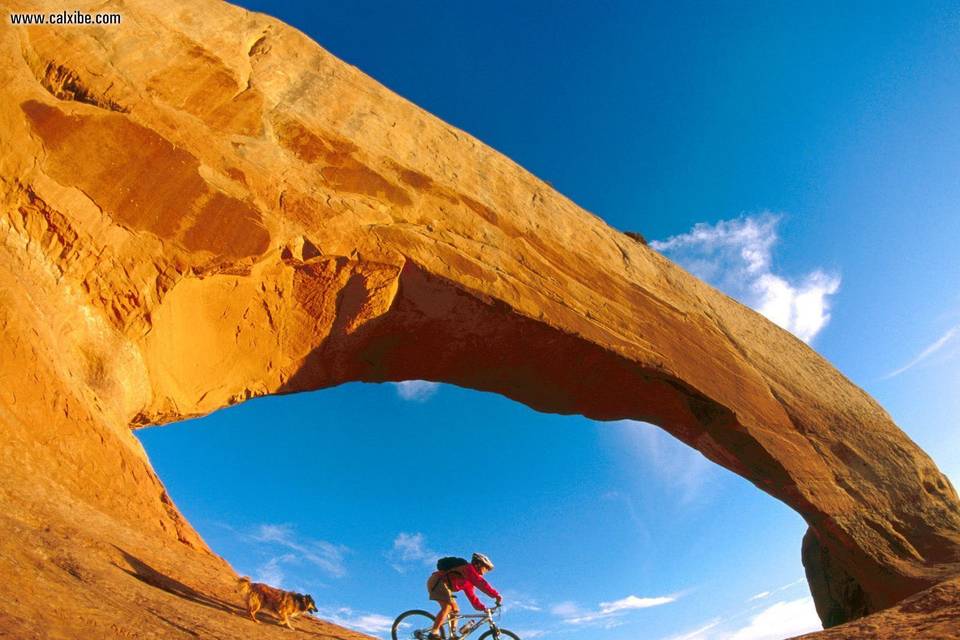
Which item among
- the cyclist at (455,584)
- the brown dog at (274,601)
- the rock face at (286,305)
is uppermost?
the rock face at (286,305)

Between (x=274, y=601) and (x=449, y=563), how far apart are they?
2613mm

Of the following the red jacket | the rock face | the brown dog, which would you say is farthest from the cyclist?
the rock face

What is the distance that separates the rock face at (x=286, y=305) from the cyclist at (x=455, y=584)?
268 cm

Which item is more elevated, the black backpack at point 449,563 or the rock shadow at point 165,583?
the black backpack at point 449,563

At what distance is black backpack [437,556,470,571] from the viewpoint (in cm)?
893

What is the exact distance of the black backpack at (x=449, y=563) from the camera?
8.93 m

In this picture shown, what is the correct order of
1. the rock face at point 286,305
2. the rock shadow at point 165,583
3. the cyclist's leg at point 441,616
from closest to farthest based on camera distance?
the rock shadow at point 165,583, the rock face at point 286,305, the cyclist's leg at point 441,616

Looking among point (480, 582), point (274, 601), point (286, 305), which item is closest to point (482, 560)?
point (480, 582)

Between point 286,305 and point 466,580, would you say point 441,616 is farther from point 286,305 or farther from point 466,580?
point 286,305

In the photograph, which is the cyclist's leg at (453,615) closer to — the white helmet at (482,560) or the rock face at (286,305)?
the white helmet at (482,560)

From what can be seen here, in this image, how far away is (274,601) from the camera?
7047 millimetres

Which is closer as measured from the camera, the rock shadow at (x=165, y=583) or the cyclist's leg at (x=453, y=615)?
the rock shadow at (x=165, y=583)

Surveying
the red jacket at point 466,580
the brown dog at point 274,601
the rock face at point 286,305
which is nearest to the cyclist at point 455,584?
the red jacket at point 466,580

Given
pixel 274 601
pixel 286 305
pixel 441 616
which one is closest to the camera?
pixel 274 601
